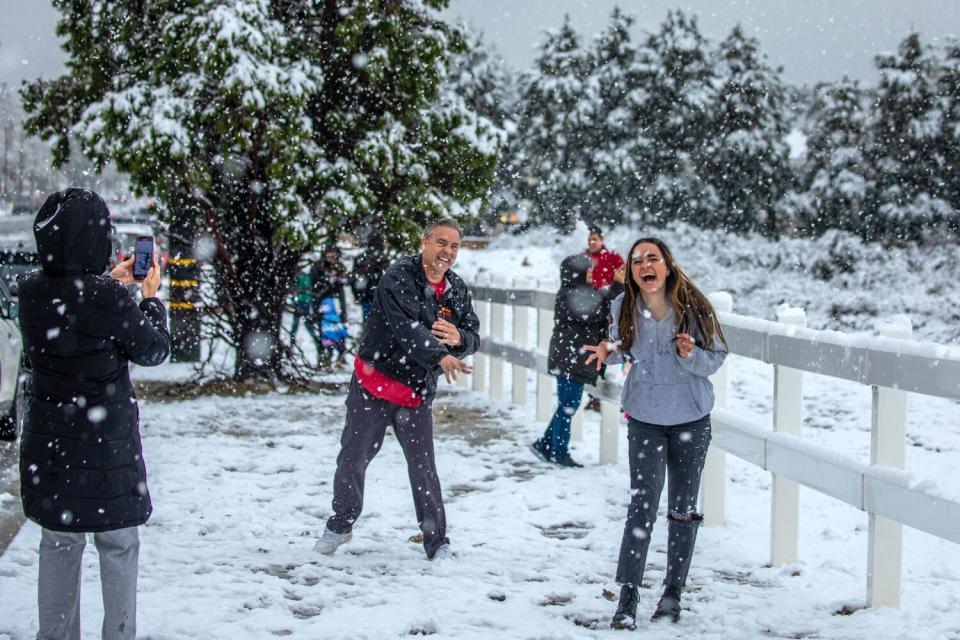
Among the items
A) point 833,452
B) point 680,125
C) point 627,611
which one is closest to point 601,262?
point 833,452

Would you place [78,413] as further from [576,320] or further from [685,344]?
[576,320]

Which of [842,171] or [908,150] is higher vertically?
[908,150]

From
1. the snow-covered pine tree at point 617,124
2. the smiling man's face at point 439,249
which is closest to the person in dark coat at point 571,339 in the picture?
the smiling man's face at point 439,249

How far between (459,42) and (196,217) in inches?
145

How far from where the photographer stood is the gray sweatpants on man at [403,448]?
5.64 metres

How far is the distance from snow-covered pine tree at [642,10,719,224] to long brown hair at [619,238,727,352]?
124 ft

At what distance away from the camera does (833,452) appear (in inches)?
197

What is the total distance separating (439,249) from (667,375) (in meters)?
1.41

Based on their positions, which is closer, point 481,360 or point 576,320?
point 576,320

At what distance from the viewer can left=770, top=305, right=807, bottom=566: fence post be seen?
18.2 feet

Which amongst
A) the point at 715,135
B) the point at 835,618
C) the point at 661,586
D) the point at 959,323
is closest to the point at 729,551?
the point at 661,586

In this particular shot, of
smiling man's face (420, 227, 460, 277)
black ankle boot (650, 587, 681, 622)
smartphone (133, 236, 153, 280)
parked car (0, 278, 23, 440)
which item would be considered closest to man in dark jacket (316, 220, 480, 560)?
smiling man's face (420, 227, 460, 277)

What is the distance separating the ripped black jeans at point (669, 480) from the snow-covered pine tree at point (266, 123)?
6.86m

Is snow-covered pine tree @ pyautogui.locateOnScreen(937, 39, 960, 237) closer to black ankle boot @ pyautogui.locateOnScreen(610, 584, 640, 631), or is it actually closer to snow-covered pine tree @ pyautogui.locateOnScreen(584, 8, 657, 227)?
snow-covered pine tree @ pyautogui.locateOnScreen(584, 8, 657, 227)
